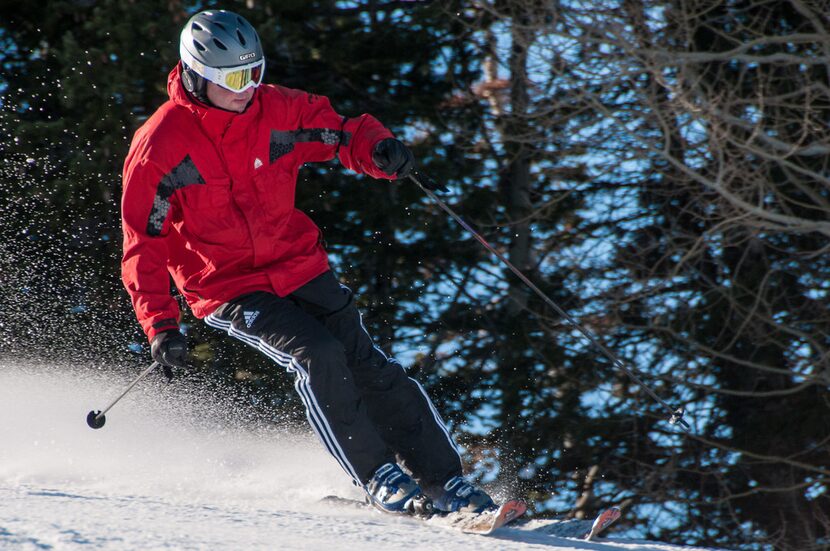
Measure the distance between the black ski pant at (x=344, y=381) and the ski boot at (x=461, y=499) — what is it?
0.21ft

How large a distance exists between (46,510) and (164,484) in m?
1.23

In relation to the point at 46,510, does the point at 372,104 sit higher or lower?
higher

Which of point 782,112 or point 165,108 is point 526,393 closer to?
point 782,112

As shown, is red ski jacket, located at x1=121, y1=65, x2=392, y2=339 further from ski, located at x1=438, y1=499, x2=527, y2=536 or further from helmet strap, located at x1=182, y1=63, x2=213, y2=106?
ski, located at x1=438, y1=499, x2=527, y2=536

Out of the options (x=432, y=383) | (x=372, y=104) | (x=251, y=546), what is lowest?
(x=251, y=546)

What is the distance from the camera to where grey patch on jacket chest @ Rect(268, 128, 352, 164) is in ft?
12.2

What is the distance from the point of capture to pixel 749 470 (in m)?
9.09

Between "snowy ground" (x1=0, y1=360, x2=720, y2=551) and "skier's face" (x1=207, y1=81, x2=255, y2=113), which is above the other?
"skier's face" (x1=207, y1=81, x2=255, y2=113)

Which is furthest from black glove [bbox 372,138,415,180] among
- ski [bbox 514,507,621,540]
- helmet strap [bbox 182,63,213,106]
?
ski [bbox 514,507,621,540]

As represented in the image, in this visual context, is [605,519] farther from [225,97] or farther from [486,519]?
[225,97]

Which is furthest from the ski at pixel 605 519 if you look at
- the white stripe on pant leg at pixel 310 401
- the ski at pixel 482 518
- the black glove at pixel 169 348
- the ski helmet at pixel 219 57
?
the ski helmet at pixel 219 57

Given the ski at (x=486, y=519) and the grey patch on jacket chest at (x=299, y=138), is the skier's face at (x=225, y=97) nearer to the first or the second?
the grey patch on jacket chest at (x=299, y=138)

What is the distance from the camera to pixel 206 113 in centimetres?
352

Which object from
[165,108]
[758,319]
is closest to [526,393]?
[758,319]
